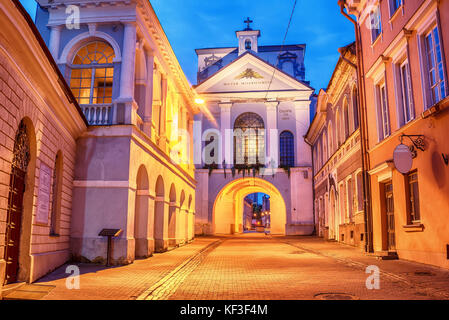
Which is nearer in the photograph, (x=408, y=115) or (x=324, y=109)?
(x=408, y=115)

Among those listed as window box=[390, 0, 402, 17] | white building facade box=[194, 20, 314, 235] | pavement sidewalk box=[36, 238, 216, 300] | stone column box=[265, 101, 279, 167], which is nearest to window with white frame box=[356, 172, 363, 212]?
window box=[390, 0, 402, 17]

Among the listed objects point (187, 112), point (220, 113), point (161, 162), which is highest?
point (220, 113)

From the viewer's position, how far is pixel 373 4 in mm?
15016

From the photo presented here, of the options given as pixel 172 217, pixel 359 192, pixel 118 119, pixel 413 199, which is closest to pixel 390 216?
pixel 413 199

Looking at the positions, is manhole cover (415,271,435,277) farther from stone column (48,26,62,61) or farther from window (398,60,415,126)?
stone column (48,26,62,61)

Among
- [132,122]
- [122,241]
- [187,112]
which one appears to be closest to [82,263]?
[122,241]

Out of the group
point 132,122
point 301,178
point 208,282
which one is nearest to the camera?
point 208,282

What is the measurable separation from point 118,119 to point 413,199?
9.12m

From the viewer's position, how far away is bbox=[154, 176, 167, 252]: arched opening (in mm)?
17734

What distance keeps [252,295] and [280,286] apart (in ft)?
3.58

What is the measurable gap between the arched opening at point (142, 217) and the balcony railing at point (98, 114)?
2251mm

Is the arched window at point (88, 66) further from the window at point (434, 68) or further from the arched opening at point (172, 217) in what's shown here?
the window at point (434, 68)

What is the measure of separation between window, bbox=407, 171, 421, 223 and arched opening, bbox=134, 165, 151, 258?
854 cm

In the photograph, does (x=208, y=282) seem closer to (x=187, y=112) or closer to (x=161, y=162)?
(x=161, y=162)
